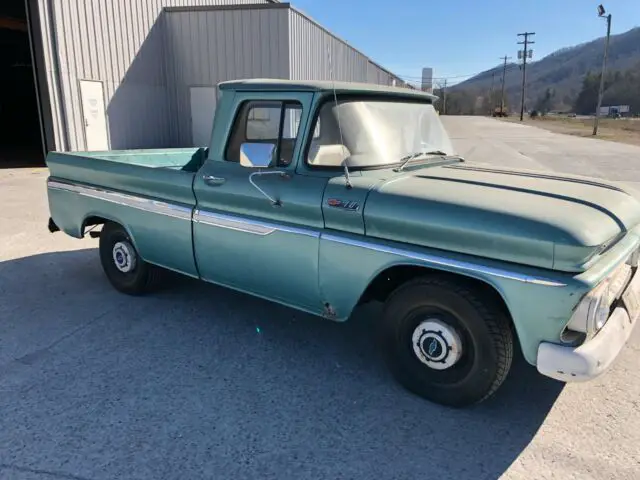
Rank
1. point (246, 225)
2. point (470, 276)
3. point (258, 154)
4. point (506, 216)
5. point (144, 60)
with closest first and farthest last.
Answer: point (506, 216) < point (470, 276) < point (258, 154) < point (246, 225) < point (144, 60)

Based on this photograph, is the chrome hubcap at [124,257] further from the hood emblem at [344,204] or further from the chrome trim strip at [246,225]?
the hood emblem at [344,204]

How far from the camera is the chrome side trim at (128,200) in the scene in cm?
429

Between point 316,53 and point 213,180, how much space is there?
16.1 m

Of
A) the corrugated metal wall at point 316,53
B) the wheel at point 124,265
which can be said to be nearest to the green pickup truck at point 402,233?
the wheel at point 124,265

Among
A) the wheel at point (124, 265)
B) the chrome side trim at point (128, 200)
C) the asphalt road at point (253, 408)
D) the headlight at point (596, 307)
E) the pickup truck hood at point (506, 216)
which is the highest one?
the pickup truck hood at point (506, 216)

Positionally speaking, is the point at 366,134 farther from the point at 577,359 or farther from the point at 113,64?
the point at 113,64

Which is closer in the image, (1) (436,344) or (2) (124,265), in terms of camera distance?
(1) (436,344)

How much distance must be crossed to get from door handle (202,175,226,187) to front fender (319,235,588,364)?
101cm

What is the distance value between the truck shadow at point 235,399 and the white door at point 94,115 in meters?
10.5

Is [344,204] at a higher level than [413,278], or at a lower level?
higher

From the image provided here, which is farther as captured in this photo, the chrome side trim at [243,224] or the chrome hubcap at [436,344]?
the chrome side trim at [243,224]

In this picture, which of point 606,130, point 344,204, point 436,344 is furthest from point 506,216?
point 606,130

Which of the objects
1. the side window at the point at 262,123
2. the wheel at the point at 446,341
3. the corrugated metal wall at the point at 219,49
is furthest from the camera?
the corrugated metal wall at the point at 219,49

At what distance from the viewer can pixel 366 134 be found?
12.2 feet
